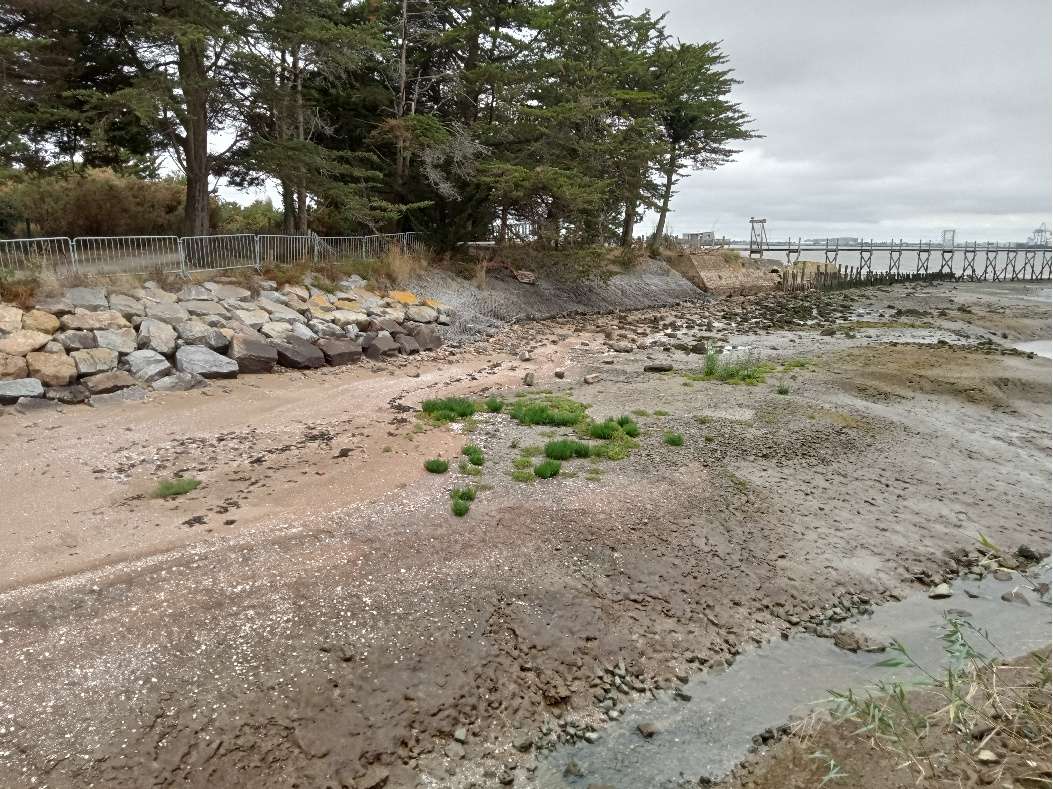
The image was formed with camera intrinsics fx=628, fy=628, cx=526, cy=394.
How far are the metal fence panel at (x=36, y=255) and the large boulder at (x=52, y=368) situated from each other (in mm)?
2829

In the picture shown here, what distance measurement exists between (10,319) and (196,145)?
29.0 feet

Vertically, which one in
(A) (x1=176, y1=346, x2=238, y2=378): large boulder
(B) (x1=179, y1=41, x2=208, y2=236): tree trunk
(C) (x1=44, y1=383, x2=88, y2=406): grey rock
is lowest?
(C) (x1=44, y1=383, x2=88, y2=406): grey rock

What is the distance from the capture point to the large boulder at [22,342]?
11.3 meters

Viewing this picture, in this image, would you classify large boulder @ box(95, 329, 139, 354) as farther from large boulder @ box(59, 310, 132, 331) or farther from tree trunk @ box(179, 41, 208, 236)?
tree trunk @ box(179, 41, 208, 236)

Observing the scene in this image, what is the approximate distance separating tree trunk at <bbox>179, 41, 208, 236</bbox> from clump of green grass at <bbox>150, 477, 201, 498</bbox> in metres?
12.1

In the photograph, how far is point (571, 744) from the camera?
4.77m

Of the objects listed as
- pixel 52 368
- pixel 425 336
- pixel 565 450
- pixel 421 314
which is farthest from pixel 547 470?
pixel 421 314

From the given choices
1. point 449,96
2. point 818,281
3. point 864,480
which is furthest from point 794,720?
point 818,281

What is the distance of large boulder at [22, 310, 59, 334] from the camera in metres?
11.8

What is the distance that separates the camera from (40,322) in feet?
39.1

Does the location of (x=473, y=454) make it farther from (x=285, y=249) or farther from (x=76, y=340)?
(x=285, y=249)

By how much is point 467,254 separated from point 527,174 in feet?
16.9

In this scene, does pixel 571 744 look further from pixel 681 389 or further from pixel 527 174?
pixel 527 174

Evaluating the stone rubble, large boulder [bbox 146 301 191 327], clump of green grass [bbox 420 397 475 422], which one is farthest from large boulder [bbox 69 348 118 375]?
clump of green grass [bbox 420 397 475 422]
